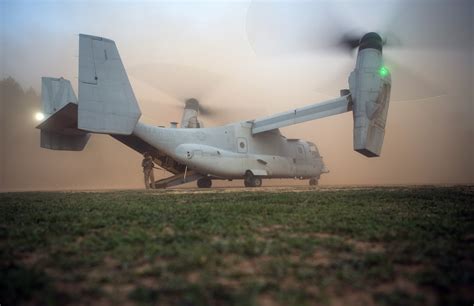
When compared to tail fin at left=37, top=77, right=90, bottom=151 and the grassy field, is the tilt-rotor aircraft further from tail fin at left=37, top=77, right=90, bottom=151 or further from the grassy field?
the grassy field

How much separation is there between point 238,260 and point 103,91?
1661 cm

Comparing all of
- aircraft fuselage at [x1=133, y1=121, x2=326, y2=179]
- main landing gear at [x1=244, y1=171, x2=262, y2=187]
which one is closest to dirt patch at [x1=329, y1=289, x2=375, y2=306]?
aircraft fuselage at [x1=133, y1=121, x2=326, y2=179]

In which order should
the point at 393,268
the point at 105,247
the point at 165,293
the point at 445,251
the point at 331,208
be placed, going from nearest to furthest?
the point at 165,293 → the point at 393,268 → the point at 445,251 → the point at 105,247 → the point at 331,208

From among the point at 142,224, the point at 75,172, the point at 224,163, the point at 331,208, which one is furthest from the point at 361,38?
the point at 75,172

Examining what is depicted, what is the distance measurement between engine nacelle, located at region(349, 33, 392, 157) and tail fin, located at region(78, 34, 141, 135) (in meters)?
14.8

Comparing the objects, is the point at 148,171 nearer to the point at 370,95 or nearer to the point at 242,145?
the point at 242,145

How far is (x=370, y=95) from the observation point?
24750mm

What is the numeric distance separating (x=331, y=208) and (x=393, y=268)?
610 cm

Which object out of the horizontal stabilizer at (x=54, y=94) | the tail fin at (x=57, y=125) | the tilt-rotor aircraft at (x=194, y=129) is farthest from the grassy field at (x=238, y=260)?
the horizontal stabilizer at (x=54, y=94)

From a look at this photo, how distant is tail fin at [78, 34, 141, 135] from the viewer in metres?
18.4

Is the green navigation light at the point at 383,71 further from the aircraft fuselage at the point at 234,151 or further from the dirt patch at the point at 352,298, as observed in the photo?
the dirt patch at the point at 352,298

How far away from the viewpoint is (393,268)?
4375 mm

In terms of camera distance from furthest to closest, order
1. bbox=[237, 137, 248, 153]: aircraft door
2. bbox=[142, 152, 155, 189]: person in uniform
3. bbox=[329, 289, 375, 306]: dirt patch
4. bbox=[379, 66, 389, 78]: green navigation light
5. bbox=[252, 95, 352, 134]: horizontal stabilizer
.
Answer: bbox=[237, 137, 248, 153]: aircraft door < bbox=[252, 95, 352, 134]: horizontal stabilizer < bbox=[142, 152, 155, 189]: person in uniform < bbox=[379, 66, 389, 78]: green navigation light < bbox=[329, 289, 375, 306]: dirt patch

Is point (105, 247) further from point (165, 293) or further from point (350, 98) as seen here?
point (350, 98)
